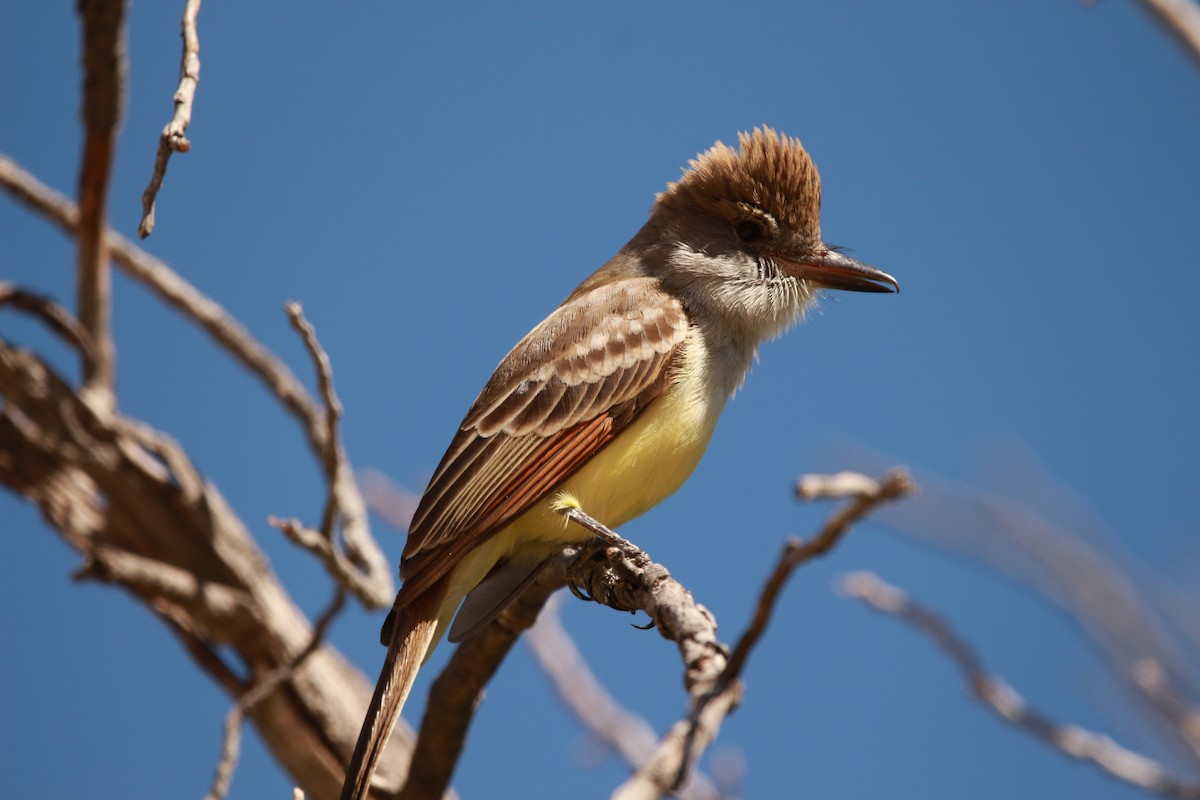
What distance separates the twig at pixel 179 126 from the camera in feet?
8.87

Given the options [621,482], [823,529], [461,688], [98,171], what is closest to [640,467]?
[621,482]

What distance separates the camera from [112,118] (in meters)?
4.84

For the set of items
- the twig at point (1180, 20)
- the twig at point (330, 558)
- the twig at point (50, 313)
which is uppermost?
the twig at point (50, 313)

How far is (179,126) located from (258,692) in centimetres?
234

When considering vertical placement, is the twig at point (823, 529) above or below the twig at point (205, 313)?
below

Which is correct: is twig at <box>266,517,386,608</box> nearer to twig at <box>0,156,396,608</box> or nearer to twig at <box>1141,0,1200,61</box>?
twig at <box>0,156,396,608</box>

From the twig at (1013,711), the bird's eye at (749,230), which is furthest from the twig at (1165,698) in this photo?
the bird's eye at (749,230)

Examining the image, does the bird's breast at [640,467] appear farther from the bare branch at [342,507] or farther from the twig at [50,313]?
the twig at [50,313]

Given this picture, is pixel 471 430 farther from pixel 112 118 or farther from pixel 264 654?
pixel 112 118

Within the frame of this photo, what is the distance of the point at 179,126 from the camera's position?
273cm

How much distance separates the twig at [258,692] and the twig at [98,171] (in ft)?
4.57

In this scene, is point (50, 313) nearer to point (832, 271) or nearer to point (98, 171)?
point (98, 171)

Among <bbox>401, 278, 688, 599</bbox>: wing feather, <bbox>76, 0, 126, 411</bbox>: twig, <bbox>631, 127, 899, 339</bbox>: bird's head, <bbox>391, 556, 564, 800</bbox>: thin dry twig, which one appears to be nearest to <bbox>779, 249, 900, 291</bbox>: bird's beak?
<bbox>631, 127, 899, 339</bbox>: bird's head

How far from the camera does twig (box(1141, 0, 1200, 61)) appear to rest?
9.17 ft
